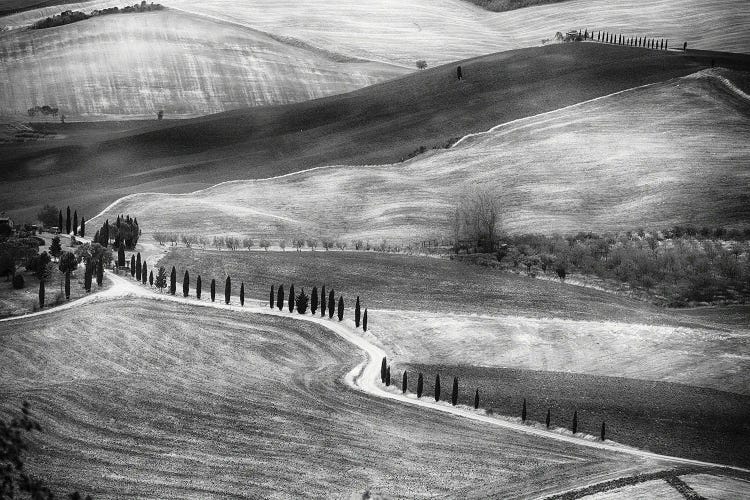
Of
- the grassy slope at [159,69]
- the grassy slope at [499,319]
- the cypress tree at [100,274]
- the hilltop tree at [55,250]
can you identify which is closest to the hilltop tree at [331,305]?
the grassy slope at [499,319]

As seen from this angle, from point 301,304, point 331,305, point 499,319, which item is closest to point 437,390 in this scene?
point 331,305

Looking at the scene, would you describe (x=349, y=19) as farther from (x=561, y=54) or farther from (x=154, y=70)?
(x=561, y=54)

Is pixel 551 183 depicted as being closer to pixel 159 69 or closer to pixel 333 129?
pixel 333 129

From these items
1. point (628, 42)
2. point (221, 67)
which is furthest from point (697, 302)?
point (221, 67)

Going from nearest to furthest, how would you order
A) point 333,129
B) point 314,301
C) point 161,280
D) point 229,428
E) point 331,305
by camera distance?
point 229,428, point 331,305, point 314,301, point 161,280, point 333,129

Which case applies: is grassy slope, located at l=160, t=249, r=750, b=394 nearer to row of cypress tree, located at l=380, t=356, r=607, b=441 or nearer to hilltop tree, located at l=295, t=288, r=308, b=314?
hilltop tree, located at l=295, t=288, r=308, b=314

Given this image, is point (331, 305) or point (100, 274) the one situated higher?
point (100, 274)

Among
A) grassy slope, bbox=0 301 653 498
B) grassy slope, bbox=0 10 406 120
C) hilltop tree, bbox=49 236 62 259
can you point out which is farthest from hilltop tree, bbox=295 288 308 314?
grassy slope, bbox=0 10 406 120

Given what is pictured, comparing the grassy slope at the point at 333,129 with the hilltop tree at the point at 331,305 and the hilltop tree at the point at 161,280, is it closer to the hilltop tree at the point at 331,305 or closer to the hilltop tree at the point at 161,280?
the hilltop tree at the point at 161,280
